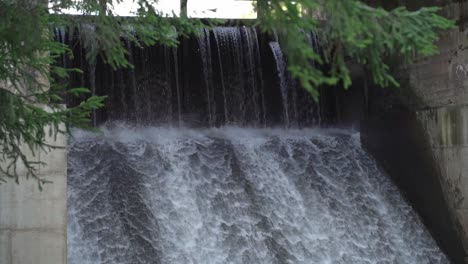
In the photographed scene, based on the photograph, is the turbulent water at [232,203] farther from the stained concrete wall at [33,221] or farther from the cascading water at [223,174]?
the stained concrete wall at [33,221]

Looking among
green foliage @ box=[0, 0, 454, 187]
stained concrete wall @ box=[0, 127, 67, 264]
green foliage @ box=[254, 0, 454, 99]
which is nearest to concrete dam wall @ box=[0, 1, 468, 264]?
stained concrete wall @ box=[0, 127, 67, 264]

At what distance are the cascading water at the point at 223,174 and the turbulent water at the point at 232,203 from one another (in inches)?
0.7

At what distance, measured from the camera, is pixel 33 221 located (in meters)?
6.91

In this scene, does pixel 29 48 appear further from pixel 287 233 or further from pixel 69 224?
→ pixel 287 233

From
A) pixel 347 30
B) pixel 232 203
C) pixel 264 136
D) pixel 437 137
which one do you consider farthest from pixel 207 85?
pixel 347 30

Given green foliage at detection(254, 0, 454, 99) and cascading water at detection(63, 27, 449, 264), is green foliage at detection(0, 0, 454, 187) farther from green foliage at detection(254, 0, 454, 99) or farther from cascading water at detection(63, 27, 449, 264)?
cascading water at detection(63, 27, 449, 264)

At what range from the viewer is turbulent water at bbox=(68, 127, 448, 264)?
865 centimetres

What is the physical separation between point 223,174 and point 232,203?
0.69 metres

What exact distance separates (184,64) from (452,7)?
14.3 feet

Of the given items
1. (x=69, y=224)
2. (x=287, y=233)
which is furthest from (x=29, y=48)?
(x=287, y=233)

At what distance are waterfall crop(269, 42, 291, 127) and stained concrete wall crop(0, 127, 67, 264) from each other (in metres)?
6.63

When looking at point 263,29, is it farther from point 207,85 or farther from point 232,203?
point 207,85

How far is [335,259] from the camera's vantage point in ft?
30.2

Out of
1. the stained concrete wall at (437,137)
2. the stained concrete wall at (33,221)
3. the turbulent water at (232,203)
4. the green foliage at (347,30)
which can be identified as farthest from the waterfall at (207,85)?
the green foliage at (347,30)
